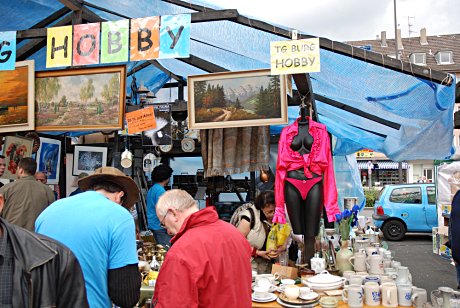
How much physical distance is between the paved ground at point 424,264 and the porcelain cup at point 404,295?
174 inches

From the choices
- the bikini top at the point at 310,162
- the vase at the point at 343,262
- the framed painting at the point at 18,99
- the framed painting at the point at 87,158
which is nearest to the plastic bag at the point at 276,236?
the bikini top at the point at 310,162

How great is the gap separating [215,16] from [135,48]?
85 centimetres

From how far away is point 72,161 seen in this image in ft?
24.8

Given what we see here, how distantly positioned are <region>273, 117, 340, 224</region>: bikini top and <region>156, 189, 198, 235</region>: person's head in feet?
6.29

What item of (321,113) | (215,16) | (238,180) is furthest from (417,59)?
(215,16)

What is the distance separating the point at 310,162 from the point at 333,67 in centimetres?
104

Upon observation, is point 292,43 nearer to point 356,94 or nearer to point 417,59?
point 356,94

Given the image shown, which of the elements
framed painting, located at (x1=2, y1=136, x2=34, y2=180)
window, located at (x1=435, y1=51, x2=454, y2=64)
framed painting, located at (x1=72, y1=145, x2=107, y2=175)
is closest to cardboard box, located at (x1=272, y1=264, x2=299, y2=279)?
framed painting, located at (x1=2, y1=136, x2=34, y2=180)

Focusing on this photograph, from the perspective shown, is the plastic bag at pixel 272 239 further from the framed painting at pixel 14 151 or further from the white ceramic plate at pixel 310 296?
the framed painting at pixel 14 151

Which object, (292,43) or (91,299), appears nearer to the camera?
(91,299)

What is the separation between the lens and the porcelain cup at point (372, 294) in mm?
2945

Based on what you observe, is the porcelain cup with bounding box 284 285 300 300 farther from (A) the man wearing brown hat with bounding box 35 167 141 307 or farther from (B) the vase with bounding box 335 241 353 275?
(A) the man wearing brown hat with bounding box 35 167 141 307

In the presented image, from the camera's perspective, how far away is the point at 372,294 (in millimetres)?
2949

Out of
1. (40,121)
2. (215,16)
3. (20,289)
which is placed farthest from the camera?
(40,121)
